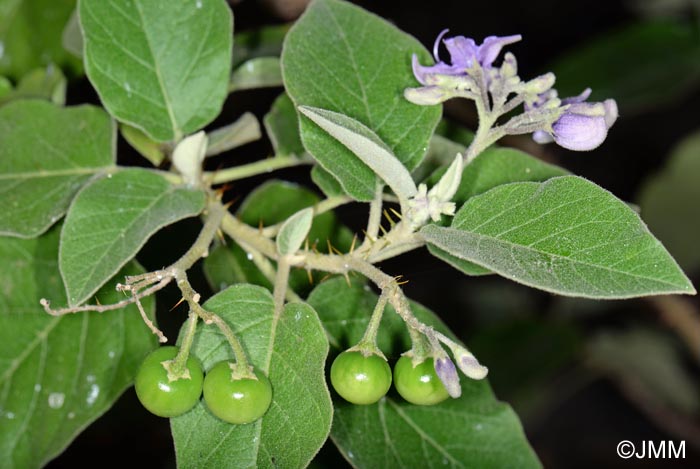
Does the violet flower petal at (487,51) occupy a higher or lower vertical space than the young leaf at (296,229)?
higher

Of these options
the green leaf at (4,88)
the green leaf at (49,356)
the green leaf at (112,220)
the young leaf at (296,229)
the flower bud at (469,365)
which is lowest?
the green leaf at (49,356)

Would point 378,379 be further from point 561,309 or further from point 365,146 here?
point 561,309

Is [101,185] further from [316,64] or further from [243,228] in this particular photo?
[316,64]

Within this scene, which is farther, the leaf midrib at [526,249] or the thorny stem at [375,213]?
the thorny stem at [375,213]

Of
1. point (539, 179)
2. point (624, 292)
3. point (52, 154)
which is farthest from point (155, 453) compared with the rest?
point (624, 292)

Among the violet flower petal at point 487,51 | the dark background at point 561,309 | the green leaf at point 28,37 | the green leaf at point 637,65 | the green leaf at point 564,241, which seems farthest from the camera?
the dark background at point 561,309

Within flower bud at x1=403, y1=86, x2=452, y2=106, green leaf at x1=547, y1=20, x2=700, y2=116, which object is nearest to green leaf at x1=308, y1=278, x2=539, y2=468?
flower bud at x1=403, y1=86, x2=452, y2=106

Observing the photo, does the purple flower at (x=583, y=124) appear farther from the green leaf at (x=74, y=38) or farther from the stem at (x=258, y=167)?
the green leaf at (x=74, y=38)

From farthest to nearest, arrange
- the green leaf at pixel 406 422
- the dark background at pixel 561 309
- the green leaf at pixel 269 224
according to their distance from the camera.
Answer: the dark background at pixel 561 309
the green leaf at pixel 269 224
the green leaf at pixel 406 422

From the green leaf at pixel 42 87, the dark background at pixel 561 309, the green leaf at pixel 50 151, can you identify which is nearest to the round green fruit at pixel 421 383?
the green leaf at pixel 50 151

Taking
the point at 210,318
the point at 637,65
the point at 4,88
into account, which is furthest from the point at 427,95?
the point at 637,65
